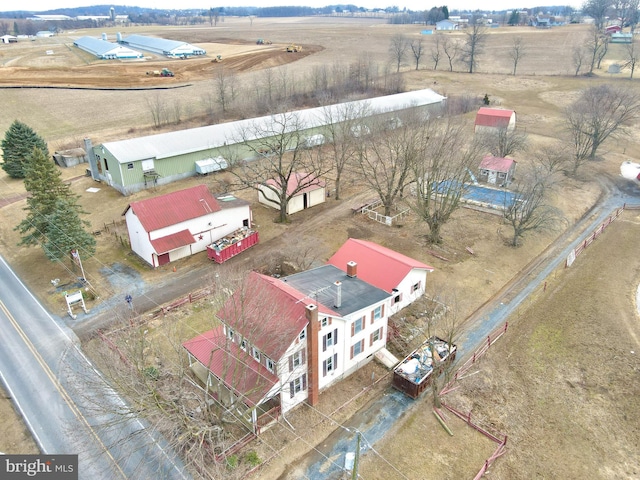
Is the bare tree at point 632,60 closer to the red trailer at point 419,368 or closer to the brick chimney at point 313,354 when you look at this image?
the red trailer at point 419,368

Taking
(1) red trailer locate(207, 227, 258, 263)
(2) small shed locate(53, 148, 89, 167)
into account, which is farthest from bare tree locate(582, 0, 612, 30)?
(2) small shed locate(53, 148, 89, 167)

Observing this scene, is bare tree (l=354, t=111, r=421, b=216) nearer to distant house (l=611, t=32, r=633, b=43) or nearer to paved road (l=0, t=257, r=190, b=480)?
paved road (l=0, t=257, r=190, b=480)

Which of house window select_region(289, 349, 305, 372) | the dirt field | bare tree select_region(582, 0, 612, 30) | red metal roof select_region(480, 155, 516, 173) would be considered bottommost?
the dirt field

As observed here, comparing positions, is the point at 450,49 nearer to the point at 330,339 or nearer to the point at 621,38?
the point at 621,38

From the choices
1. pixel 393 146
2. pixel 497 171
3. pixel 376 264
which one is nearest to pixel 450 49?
pixel 497 171

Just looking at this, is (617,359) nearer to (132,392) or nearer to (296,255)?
(296,255)

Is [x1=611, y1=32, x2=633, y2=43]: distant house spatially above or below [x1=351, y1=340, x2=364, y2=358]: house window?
above
